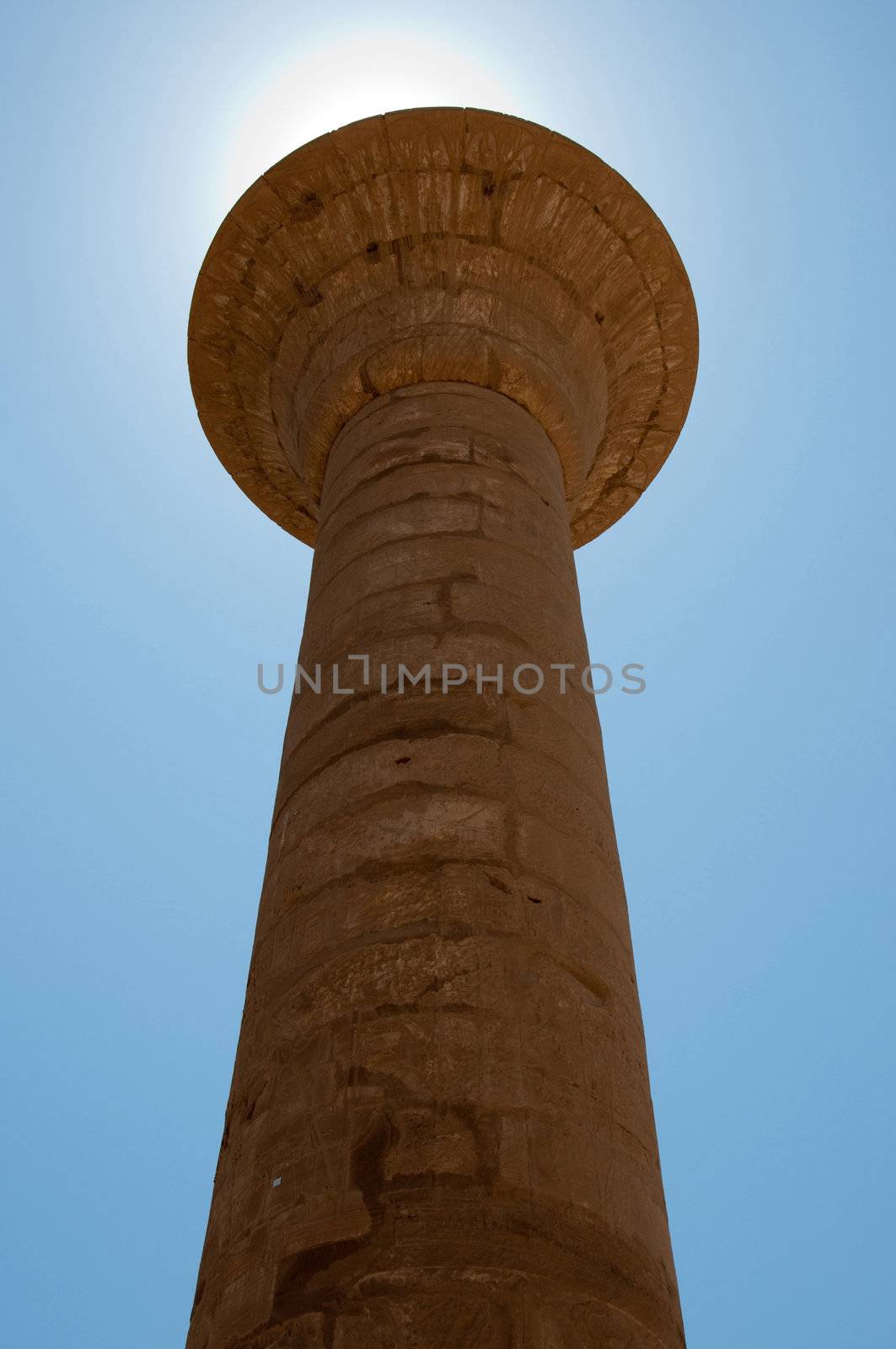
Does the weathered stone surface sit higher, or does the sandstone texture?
the weathered stone surface

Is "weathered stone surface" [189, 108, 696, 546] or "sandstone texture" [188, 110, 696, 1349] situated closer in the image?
"sandstone texture" [188, 110, 696, 1349]

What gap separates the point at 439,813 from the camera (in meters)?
2.95

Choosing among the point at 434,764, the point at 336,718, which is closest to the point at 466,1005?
the point at 434,764

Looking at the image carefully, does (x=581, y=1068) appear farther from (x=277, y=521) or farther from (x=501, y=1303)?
(x=277, y=521)

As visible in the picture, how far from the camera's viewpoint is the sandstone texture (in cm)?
218

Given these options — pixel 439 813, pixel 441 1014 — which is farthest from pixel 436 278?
pixel 441 1014

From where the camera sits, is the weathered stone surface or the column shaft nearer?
the column shaft

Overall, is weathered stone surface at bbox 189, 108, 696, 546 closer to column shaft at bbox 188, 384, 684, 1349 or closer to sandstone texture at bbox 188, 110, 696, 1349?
sandstone texture at bbox 188, 110, 696, 1349

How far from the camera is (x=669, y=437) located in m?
7.04

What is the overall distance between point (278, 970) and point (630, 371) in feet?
15.1

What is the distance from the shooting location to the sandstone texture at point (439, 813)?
218 cm

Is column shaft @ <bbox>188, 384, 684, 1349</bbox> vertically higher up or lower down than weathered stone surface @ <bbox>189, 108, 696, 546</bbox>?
lower down

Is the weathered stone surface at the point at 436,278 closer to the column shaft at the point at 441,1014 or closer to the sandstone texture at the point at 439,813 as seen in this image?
the sandstone texture at the point at 439,813

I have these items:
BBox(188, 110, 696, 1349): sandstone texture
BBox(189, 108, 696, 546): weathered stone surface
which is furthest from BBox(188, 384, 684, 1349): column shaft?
BBox(189, 108, 696, 546): weathered stone surface
